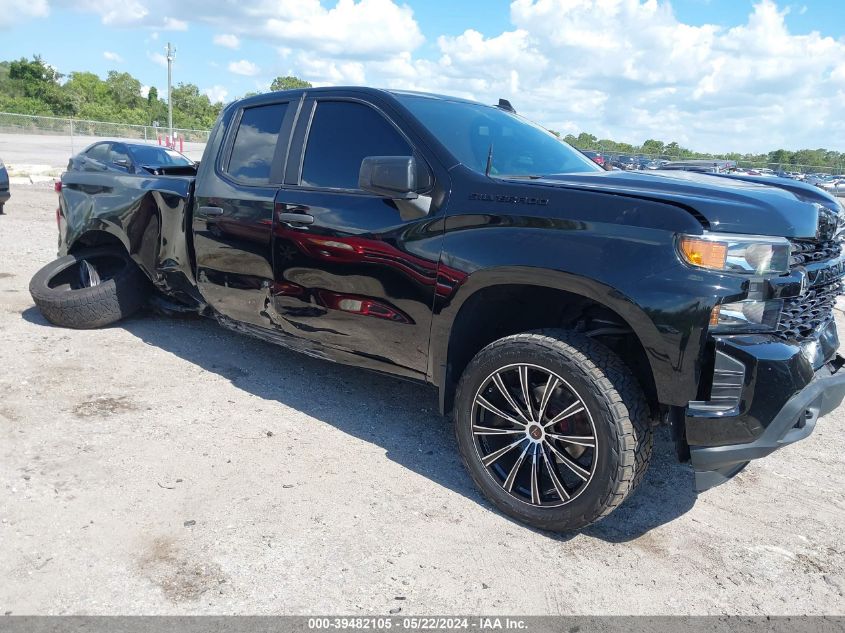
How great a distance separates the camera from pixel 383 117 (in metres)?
3.62

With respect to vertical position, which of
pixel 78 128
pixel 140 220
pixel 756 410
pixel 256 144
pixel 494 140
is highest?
pixel 78 128

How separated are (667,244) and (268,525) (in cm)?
203

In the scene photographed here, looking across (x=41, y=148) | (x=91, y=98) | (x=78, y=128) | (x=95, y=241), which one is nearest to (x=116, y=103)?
(x=91, y=98)

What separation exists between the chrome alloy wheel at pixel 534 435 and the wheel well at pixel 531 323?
29 centimetres

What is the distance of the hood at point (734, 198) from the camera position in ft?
8.51

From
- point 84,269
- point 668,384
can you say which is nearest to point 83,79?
point 84,269

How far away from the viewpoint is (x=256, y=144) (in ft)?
14.0

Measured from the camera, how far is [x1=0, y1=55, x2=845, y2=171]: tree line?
46.2m

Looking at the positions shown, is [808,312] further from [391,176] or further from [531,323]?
[391,176]

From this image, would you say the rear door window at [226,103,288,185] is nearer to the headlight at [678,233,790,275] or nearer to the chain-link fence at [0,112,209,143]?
the headlight at [678,233,790,275]

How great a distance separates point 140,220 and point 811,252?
4240 mm

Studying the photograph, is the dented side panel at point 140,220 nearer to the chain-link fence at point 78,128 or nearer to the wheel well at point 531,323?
the wheel well at point 531,323

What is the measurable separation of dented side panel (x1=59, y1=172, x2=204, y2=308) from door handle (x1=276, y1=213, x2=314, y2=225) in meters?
1.03

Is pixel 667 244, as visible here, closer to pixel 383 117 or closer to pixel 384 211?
pixel 384 211
